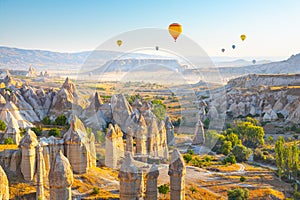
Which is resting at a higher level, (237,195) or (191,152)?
(191,152)

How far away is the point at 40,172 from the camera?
1430 cm

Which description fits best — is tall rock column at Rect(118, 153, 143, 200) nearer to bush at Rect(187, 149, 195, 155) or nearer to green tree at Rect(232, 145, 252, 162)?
bush at Rect(187, 149, 195, 155)

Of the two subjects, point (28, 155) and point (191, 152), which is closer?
point (28, 155)

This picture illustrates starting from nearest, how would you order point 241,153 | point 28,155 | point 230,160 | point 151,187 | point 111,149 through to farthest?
point 151,187, point 28,155, point 111,149, point 230,160, point 241,153

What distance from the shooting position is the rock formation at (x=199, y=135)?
90.8 ft

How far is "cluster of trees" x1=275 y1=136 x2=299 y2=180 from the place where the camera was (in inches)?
826

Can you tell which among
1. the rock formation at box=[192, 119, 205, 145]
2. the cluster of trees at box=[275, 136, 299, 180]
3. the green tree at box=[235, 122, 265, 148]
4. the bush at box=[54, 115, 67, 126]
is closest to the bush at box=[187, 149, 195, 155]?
the rock formation at box=[192, 119, 205, 145]

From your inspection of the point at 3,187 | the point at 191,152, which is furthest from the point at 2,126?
the point at 3,187

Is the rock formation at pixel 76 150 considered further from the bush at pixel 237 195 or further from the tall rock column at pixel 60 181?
the tall rock column at pixel 60 181

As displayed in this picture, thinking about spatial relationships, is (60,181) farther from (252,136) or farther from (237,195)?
(252,136)

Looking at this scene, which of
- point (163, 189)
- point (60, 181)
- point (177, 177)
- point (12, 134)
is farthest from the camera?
point (12, 134)

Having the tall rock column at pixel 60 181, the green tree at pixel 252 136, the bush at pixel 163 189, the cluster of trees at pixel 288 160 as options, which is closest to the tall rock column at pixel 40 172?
the bush at pixel 163 189

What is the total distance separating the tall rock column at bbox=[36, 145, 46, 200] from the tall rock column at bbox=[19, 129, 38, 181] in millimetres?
226

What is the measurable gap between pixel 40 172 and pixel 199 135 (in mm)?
15854
